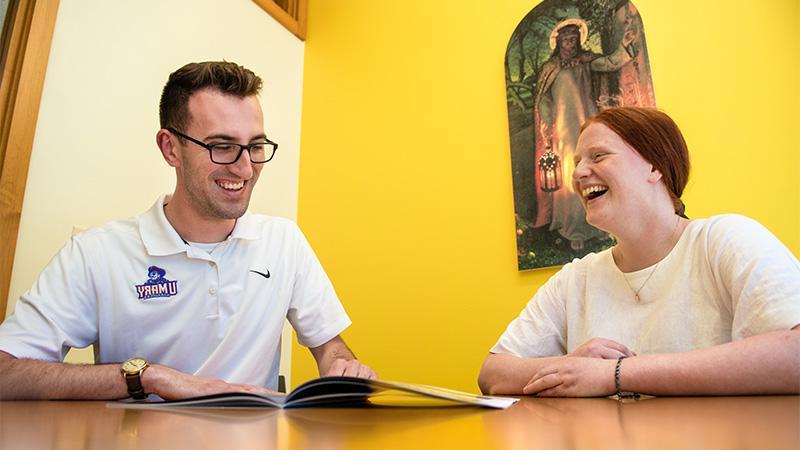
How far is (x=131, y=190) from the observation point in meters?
2.38

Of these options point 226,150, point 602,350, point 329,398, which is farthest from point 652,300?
point 226,150

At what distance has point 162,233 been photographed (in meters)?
1.61

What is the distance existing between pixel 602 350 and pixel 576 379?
0.12 m

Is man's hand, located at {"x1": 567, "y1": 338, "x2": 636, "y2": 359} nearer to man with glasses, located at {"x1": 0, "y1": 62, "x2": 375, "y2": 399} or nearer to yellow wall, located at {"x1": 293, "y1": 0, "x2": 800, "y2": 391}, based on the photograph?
man with glasses, located at {"x1": 0, "y1": 62, "x2": 375, "y2": 399}

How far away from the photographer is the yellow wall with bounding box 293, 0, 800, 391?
2.12 meters

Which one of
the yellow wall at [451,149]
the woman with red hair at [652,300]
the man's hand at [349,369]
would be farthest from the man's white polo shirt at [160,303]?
the yellow wall at [451,149]

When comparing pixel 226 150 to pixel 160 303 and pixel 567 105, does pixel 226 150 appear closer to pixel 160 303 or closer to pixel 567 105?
pixel 160 303

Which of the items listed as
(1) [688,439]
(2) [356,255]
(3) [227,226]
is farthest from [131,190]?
(1) [688,439]

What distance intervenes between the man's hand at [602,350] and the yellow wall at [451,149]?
44.6 inches

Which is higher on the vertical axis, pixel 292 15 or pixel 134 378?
pixel 292 15

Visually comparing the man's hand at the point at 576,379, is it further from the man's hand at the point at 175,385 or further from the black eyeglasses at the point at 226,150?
the black eyeglasses at the point at 226,150

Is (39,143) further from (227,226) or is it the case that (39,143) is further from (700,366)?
(700,366)

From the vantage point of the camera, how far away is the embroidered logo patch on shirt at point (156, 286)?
153cm

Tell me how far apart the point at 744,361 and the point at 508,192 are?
166 centimetres
